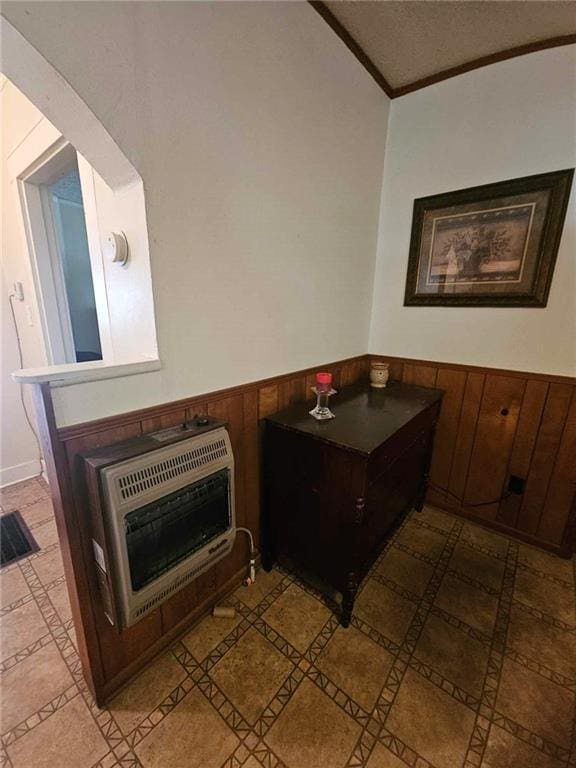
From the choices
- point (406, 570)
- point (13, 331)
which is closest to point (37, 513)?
point (13, 331)

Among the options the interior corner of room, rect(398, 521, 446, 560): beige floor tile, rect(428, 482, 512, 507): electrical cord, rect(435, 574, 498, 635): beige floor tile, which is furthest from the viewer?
rect(428, 482, 512, 507): electrical cord

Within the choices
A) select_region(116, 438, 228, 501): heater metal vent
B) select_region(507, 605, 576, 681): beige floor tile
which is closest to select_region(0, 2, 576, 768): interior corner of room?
select_region(116, 438, 228, 501): heater metal vent

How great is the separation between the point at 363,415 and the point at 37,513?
222cm

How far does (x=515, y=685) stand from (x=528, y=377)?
1365 millimetres

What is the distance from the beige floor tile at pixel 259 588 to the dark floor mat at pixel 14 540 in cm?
125

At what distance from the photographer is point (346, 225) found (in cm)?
179

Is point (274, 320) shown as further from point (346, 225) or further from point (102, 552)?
point (102, 552)

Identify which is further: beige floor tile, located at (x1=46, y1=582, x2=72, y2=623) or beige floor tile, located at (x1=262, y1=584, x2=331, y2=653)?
beige floor tile, located at (x1=46, y1=582, x2=72, y2=623)

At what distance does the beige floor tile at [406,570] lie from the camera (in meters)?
1.57

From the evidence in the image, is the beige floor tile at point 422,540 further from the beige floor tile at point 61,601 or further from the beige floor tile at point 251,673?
the beige floor tile at point 61,601

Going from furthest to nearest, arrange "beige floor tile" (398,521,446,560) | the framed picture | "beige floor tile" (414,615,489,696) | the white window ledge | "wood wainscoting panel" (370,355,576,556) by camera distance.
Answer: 1. "beige floor tile" (398,521,446,560)
2. "wood wainscoting panel" (370,355,576,556)
3. the framed picture
4. "beige floor tile" (414,615,489,696)
5. the white window ledge

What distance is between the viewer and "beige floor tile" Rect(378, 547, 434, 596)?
5.15 ft

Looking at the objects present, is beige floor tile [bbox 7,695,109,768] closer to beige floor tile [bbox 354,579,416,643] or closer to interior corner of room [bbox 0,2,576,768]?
interior corner of room [bbox 0,2,576,768]

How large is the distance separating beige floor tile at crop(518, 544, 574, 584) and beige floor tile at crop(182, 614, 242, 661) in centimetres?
159
